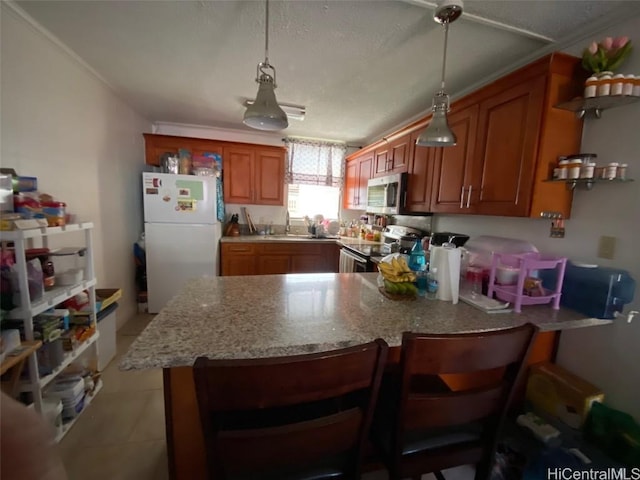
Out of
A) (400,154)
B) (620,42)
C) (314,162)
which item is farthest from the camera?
(314,162)

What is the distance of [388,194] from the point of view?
2.70 metres

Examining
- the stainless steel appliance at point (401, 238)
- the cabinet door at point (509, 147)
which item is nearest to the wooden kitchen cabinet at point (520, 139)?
the cabinet door at point (509, 147)

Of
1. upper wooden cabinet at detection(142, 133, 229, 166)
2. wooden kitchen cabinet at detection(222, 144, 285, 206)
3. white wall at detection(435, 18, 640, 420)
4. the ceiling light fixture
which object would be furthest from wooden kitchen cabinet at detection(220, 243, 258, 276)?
white wall at detection(435, 18, 640, 420)

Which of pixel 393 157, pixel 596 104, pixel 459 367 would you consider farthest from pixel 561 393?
pixel 393 157

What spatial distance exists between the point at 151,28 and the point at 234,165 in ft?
6.57

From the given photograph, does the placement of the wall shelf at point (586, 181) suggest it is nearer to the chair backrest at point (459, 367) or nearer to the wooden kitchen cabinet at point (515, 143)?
the wooden kitchen cabinet at point (515, 143)

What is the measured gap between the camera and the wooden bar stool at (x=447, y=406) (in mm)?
718

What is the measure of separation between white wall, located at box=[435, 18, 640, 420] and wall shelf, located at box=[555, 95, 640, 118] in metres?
0.05

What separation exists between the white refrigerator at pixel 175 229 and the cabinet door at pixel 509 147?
8.73 feet

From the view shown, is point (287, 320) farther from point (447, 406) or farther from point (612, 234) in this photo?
point (612, 234)

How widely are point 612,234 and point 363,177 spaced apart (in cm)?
249

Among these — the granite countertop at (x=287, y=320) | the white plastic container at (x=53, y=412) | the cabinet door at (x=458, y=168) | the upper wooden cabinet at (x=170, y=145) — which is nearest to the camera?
the granite countertop at (x=287, y=320)

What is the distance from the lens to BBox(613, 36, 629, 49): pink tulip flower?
47.1 inches

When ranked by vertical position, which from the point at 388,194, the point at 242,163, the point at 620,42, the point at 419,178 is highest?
the point at 620,42
